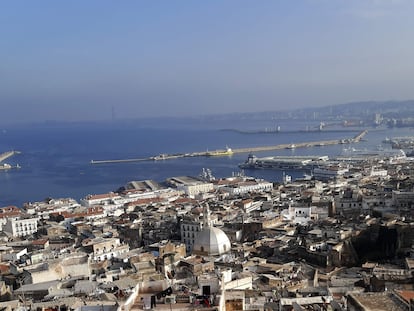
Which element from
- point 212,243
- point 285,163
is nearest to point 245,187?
point 285,163

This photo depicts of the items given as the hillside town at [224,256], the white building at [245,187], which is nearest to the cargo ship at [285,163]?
the white building at [245,187]

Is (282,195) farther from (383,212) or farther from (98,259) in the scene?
(98,259)

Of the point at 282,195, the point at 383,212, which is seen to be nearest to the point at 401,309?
the point at 383,212

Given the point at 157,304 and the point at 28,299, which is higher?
the point at 157,304

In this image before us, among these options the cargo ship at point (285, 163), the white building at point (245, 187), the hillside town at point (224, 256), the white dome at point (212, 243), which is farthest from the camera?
the cargo ship at point (285, 163)

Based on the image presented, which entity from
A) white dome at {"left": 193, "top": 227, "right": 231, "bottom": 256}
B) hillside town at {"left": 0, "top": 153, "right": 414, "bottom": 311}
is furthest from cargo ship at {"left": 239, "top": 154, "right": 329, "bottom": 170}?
white dome at {"left": 193, "top": 227, "right": 231, "bottom": 256}

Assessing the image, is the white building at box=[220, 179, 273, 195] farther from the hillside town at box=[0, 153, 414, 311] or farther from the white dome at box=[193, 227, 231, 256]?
the white dome at box=[193, 227, 231, 256]

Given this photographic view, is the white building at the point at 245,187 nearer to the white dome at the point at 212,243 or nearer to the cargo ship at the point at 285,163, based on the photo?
the cargo ship at the point at 285,163
